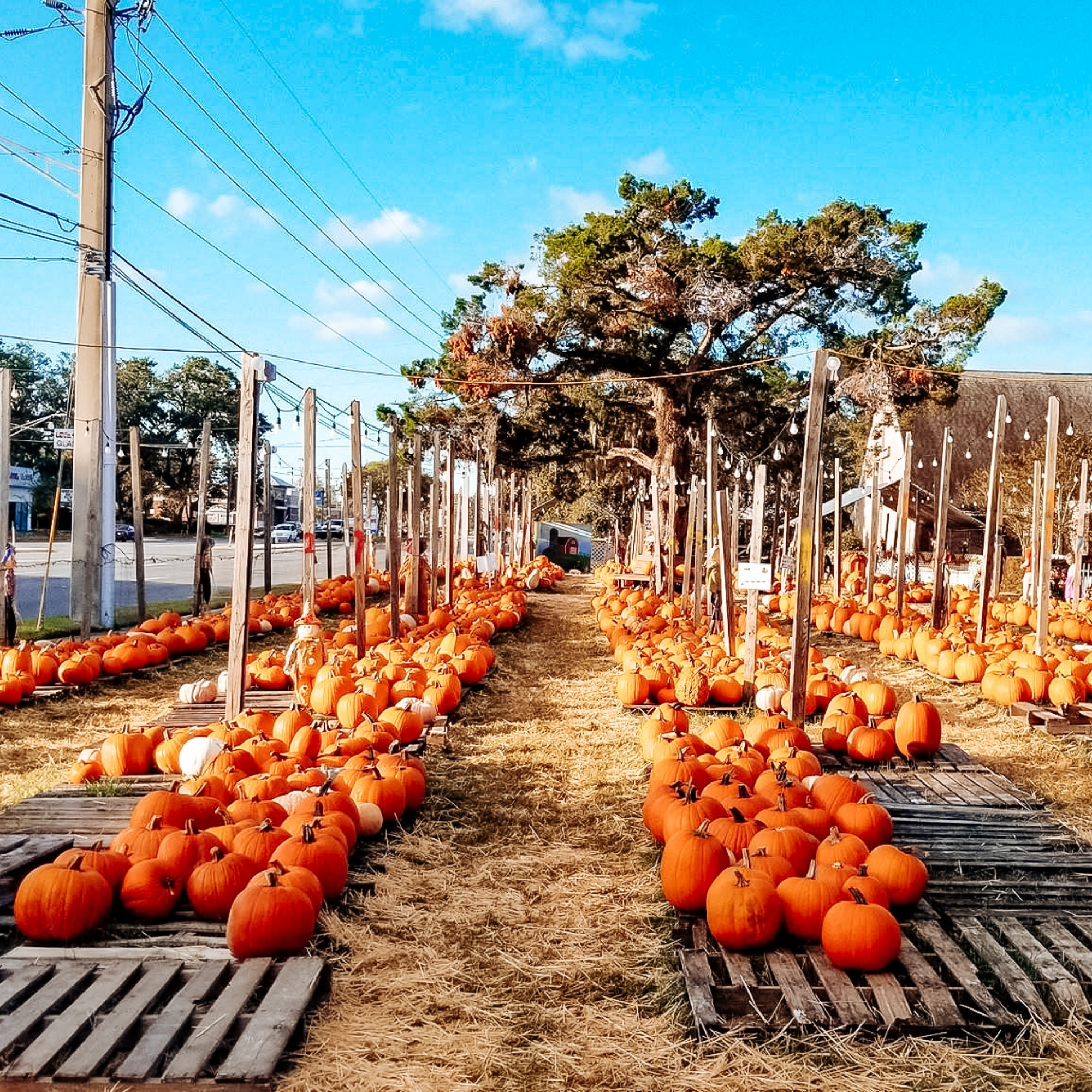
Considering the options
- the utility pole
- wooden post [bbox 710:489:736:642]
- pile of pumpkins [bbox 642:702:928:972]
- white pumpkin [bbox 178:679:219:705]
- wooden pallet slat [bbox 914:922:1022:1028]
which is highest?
the utility pole

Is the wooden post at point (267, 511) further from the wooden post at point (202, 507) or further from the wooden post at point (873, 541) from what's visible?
the wooden post at point (873, 541)

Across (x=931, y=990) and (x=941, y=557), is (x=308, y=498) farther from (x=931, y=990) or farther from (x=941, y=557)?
(x=931, y=990)

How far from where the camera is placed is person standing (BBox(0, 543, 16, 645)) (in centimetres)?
1094

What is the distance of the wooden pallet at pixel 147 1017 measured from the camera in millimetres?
2732

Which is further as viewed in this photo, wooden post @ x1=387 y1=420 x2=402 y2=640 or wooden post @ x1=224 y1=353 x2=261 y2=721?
wooden post @ x1=387 y1=420 x2=402 y2=640

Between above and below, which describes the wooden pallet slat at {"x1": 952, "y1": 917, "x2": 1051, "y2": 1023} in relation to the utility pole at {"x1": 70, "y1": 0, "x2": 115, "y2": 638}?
below

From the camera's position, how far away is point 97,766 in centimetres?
641

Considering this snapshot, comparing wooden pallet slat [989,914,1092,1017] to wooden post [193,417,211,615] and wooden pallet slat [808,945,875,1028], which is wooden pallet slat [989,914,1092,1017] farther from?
wooden post [193,417,211,615]

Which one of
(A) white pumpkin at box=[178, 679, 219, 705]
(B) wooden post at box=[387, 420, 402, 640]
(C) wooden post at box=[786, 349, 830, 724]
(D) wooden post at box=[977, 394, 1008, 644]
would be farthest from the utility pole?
(D) wooden post at box=[977, 394, 1008, 644]

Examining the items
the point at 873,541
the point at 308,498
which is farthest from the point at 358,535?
the point at 873,541

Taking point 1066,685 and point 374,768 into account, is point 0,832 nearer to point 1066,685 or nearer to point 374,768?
point 374,768

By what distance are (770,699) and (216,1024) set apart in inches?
249

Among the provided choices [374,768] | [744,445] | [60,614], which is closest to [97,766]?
[374,768]

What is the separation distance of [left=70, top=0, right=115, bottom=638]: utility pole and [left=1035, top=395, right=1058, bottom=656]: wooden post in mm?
11620
